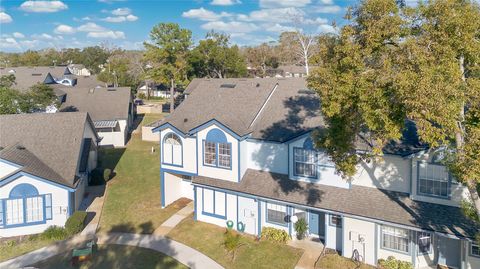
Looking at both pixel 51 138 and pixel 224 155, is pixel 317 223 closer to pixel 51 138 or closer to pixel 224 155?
pixel 224 155

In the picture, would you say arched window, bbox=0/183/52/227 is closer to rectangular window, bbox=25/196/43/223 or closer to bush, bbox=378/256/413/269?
rectangular window, bbox=25/196/43/223

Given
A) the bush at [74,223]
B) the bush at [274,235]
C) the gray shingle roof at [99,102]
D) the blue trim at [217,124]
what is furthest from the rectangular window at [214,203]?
the gray shingle roof at [99,102]

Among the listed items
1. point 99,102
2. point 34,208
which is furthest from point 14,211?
point 99,102

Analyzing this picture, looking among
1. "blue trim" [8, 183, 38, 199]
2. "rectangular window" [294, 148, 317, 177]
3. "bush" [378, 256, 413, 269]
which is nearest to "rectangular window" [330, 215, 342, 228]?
"rectangular window" [294, 148, 317, 177]

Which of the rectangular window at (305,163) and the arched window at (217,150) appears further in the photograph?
the arched window at (217,150)

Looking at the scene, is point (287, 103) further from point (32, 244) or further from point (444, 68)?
point (32, 244)

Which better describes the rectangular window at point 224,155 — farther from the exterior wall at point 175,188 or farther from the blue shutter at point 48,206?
the blue shutter at point 48,206
